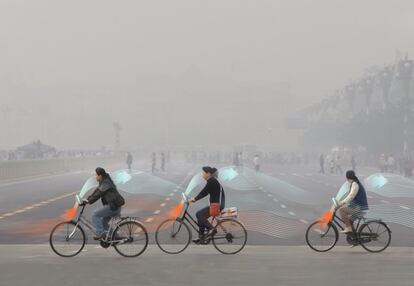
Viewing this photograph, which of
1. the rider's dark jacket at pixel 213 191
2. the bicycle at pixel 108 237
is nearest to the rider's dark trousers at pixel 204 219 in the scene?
the rider's dark jacket at pixel 213 191

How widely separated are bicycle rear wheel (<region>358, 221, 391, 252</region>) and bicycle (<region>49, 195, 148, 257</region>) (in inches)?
151

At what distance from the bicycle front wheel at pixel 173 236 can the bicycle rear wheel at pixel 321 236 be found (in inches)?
85.9

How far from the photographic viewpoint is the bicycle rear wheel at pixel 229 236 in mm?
12289

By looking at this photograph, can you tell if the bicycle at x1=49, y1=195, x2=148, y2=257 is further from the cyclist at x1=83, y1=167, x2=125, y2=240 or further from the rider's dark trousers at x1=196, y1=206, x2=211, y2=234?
the rider's dark trousers at x1=196, y1=206, x2=211, y2=234

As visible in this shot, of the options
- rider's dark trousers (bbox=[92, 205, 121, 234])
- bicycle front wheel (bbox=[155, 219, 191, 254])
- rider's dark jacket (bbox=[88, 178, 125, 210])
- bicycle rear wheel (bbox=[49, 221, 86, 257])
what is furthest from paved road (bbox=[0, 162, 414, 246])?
rider's dark jacket (bbox=[88, 178, 125, 210])

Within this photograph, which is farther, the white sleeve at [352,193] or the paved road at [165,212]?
the paved road at [165,212]

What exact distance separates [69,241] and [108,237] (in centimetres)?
70

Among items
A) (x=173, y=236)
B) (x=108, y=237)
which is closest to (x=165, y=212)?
(x=173, y=236)

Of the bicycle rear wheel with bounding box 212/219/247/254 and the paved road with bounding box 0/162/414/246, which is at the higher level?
the bicycle rear wheel with bounding box 212/219/247/254

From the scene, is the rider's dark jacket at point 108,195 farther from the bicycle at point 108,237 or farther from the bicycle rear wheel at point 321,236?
the bicycle rear wheel at point 321,236

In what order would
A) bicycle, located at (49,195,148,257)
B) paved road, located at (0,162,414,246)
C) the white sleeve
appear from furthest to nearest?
paved road, located at (0,162,414,246), the white sleeve, bicycle, located at (49,195,148,257)

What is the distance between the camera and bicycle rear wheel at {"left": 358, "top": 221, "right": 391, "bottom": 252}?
1258 centimetres

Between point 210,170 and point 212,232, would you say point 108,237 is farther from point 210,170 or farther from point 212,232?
point 210,170

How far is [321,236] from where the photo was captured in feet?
41.8
